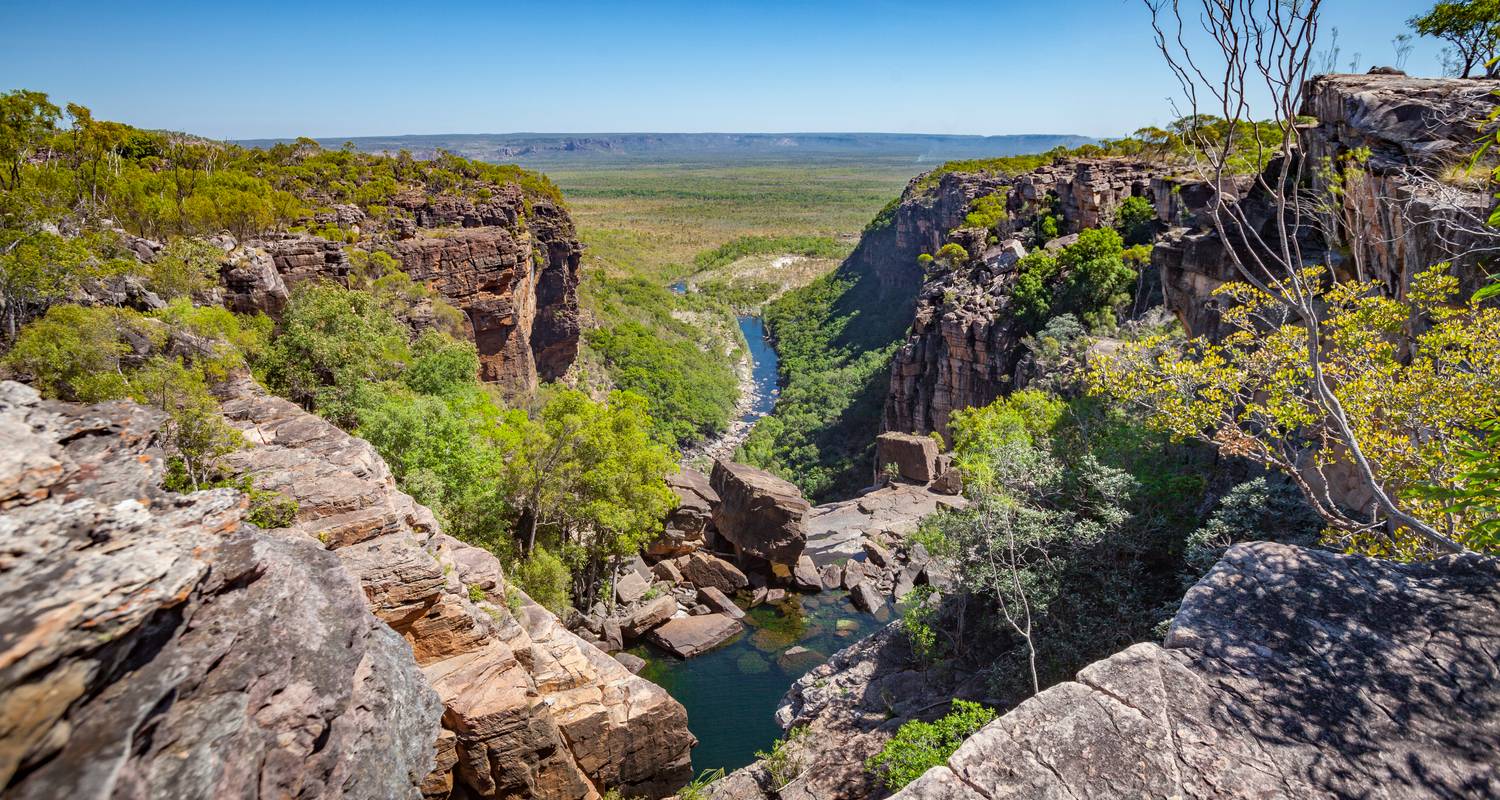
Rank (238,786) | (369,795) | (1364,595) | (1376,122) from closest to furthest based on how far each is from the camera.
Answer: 1. (238,786)
2. (1364,595)
3. (369,795)
4. (1376,122)

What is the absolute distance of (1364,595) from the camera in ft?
24.6

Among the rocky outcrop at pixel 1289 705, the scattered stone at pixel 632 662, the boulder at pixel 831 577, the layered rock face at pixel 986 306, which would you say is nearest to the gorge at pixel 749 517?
the rocky outcrop at pixel 1289 705

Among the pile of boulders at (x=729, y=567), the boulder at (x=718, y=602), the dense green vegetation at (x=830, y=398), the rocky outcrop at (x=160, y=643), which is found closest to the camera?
the rocky outcrop at (x=160, y=643)

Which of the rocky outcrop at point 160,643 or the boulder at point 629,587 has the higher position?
the rocky outcrop at point 160,643

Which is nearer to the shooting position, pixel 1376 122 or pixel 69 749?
pixel 69 749

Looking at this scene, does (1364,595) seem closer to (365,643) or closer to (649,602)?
(365,643)

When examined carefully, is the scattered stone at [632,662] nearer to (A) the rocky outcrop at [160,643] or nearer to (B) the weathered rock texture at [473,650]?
(B) the weathered rock texture at [473,650]

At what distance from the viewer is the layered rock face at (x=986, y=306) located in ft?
167

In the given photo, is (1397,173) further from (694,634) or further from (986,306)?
(986,306)

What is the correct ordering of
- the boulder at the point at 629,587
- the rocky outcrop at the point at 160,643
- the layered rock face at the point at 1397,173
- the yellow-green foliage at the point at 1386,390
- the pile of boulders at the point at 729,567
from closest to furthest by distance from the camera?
the rocky outcrop at the point at 160,643, the yellow-green foliage at the point at 1386,390, the layered rock face at the point at 1397,173, the pile of boulders at the point at 729,567, the boulder at the point at 629,587

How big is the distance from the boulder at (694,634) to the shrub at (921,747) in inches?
635

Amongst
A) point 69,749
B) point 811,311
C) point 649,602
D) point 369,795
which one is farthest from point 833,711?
point 811,311

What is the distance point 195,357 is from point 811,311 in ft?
342

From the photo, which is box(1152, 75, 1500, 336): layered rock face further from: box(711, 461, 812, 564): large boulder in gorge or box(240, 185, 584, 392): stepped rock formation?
box(240, 185, 584, 392): stepped rock formation
